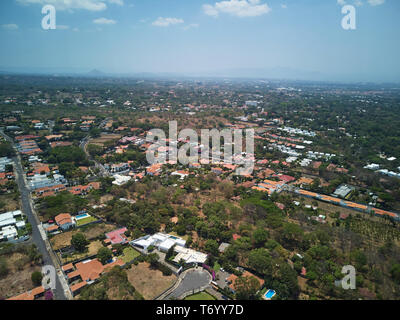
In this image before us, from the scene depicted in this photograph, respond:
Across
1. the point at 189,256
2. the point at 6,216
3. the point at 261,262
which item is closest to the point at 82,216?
the point at 6,216

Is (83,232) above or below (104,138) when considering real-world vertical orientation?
below

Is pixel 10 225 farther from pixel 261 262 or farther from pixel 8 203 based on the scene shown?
pixel 261 262

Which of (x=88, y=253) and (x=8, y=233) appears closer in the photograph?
(x=88, y=253)

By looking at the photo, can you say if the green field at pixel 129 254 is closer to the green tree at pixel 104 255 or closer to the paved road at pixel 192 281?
the green tree at pixel 104 255
